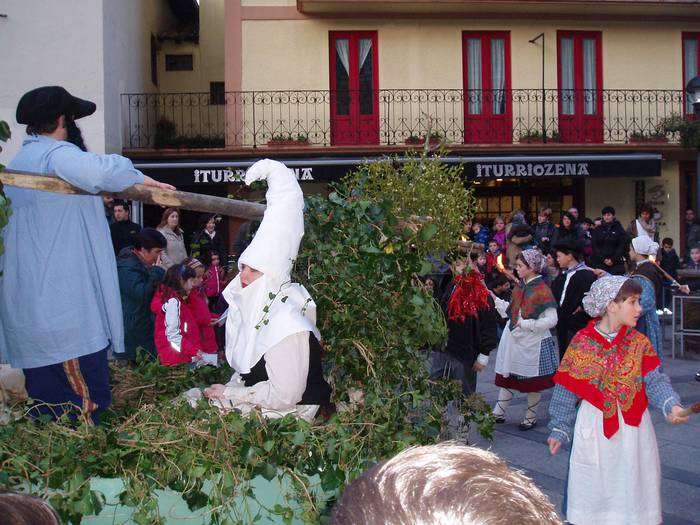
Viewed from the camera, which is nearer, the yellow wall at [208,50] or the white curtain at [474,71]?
the white curtain at [474,71]

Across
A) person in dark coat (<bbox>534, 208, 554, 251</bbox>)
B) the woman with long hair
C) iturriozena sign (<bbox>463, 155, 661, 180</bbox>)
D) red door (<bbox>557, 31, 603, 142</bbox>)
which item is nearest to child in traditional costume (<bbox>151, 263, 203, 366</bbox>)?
the woman with long hair

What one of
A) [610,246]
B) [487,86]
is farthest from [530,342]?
[487,86]

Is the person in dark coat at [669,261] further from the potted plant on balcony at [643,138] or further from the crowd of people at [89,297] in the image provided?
the crowd of people at [89,297]

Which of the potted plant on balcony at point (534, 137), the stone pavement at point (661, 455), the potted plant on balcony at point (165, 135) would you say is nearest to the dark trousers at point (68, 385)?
the stone pavement at point (661, 455)

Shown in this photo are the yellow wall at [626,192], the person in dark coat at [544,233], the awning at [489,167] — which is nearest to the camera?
the person in dark coat at [544,233]

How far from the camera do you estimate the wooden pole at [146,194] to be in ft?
9.47

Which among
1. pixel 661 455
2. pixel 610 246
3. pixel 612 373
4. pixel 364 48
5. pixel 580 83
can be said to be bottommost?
pixel 661 455

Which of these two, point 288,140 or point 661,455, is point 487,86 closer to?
point 288,140

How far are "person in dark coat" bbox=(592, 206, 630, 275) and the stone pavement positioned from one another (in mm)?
4869

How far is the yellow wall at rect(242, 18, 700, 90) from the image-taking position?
18.5m

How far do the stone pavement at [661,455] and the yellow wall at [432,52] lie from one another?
37.0ft

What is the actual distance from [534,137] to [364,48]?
14.4ft

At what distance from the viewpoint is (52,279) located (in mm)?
3344

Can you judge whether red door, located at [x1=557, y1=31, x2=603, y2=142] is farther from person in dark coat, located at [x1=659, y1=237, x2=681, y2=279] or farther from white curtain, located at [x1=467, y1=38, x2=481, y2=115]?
person in dark coat, located at [x1=659, y1=237, x2=681, y2=279]
